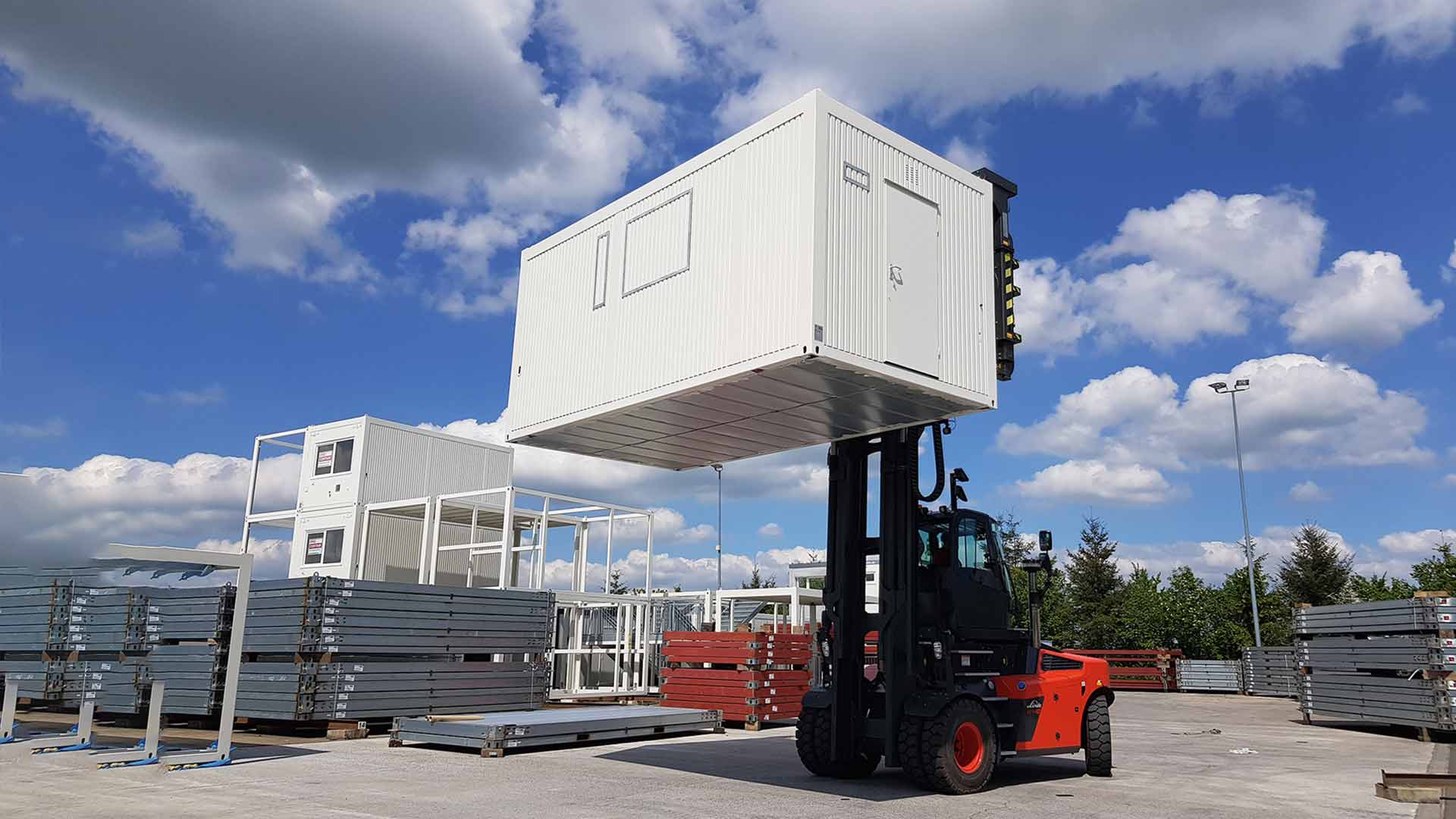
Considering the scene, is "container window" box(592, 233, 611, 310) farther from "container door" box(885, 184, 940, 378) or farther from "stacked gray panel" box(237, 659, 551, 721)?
"stacked gray panel" box(237, 659, 551, 721)

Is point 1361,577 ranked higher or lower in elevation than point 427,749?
higher

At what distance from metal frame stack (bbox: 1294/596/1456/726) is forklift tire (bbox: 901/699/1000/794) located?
11.8 m

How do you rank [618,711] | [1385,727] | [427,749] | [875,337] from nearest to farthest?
[875,337] → [427,749] → [618,711] → [1385,727]

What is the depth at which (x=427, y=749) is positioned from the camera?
1459cm

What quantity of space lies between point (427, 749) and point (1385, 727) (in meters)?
20.2

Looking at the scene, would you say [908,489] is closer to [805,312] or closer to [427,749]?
[805,312]

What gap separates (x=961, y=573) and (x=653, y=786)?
4.26 metres

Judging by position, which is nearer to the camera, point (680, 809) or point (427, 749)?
point (680, 809)

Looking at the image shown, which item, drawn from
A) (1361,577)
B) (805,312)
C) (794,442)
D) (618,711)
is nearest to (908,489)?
(794,442)

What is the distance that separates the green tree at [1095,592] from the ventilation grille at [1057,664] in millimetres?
32584

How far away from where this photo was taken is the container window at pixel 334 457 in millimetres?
25141

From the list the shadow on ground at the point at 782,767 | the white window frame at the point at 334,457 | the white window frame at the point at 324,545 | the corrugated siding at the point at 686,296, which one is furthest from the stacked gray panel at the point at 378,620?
the white window frame at the point at 334,457

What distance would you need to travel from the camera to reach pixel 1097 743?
499 inches

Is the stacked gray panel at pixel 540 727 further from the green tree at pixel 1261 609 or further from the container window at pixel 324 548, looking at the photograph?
the green tree at pixel 1261 609
